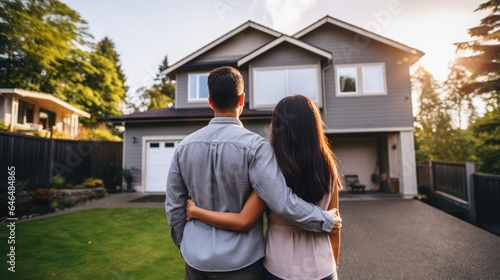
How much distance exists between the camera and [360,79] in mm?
10117

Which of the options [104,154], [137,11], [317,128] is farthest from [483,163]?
[104,154]

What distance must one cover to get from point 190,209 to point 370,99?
1031 cm

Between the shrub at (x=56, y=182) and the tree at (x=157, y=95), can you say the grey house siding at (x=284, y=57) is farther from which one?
the tree at (x=157, y=95)

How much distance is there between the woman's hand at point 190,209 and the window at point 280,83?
9036mm

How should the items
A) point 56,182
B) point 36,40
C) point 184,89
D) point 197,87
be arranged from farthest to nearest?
point 184,89 < point 197,87 < point 56,182 < point 36,40

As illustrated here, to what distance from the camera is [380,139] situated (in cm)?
1122

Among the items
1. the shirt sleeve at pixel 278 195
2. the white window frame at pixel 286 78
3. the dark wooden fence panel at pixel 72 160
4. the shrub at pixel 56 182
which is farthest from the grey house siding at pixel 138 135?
the shirt sleeve at pixel 278 195

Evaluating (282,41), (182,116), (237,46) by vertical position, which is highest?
(237,46)

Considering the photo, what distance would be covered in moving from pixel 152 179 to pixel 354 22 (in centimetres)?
1104

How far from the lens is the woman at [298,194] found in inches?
51.6

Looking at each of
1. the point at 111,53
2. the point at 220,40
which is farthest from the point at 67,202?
the point at 111,53

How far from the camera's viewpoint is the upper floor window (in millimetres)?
10016

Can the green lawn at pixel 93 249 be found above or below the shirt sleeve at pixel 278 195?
below

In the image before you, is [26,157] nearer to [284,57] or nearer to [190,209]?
[190,209]
